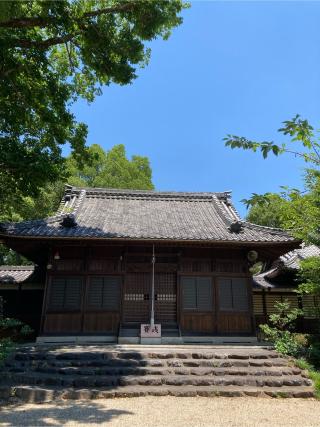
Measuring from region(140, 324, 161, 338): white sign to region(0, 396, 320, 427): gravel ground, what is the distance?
474cm

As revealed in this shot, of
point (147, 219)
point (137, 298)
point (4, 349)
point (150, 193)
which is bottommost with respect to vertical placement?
point (4, 349)

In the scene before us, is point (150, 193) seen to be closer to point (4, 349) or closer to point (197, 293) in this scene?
point (197, 293)

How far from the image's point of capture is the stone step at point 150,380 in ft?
26.7

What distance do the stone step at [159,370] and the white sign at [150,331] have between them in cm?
315

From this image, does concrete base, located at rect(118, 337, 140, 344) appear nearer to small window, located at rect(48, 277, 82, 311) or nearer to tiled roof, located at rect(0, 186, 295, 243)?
small window, located at rect(48, 277, 82, 311)

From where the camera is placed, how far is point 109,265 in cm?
1352

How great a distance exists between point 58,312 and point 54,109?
767 centimetres

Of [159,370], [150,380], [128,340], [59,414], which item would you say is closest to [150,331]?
[128,340]

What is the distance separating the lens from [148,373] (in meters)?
8.77

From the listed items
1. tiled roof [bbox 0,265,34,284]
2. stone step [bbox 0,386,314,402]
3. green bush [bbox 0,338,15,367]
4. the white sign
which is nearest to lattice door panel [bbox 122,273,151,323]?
the white sign

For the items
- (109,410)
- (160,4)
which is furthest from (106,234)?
(160,4)

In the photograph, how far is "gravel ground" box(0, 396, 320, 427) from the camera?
235 inches

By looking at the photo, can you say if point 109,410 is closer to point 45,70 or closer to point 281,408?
point 281,408

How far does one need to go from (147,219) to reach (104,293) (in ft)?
13.8
